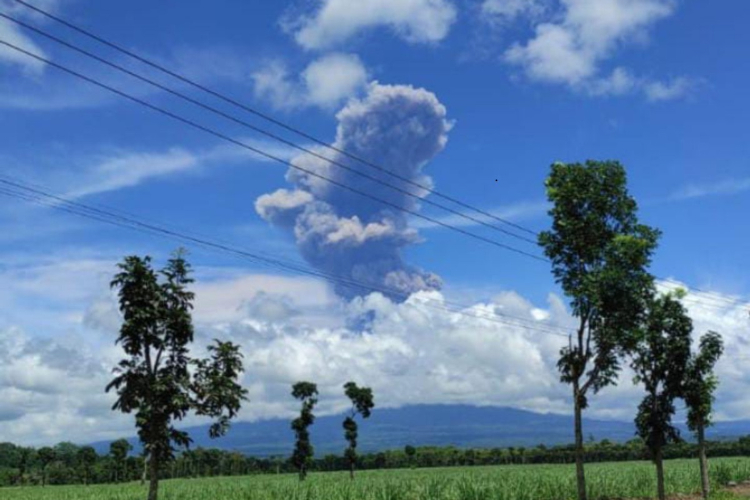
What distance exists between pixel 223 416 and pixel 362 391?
5501 cm

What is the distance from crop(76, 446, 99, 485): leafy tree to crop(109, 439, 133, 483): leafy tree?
4.91 meters

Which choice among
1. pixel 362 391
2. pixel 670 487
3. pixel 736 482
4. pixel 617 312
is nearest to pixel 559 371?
pixel 617 312

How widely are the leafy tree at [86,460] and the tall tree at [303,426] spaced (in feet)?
222

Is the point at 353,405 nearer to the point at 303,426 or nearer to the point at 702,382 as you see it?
the point at 303,426

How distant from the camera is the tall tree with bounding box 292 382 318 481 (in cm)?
7525

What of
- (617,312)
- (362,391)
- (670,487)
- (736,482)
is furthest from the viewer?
(362,391)

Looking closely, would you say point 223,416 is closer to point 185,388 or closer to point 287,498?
point 185,388

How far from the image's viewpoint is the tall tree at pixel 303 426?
75250 millimetres

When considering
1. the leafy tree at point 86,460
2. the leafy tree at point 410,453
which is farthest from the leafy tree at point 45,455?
the leafy tree at point 410,453

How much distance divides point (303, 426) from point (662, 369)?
4742 cm

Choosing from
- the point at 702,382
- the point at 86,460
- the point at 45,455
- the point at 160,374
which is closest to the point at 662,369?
the point at 702,382

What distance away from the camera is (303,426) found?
249ft

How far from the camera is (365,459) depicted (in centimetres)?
13688

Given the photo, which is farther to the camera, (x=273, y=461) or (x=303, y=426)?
(x=273, y=461)
